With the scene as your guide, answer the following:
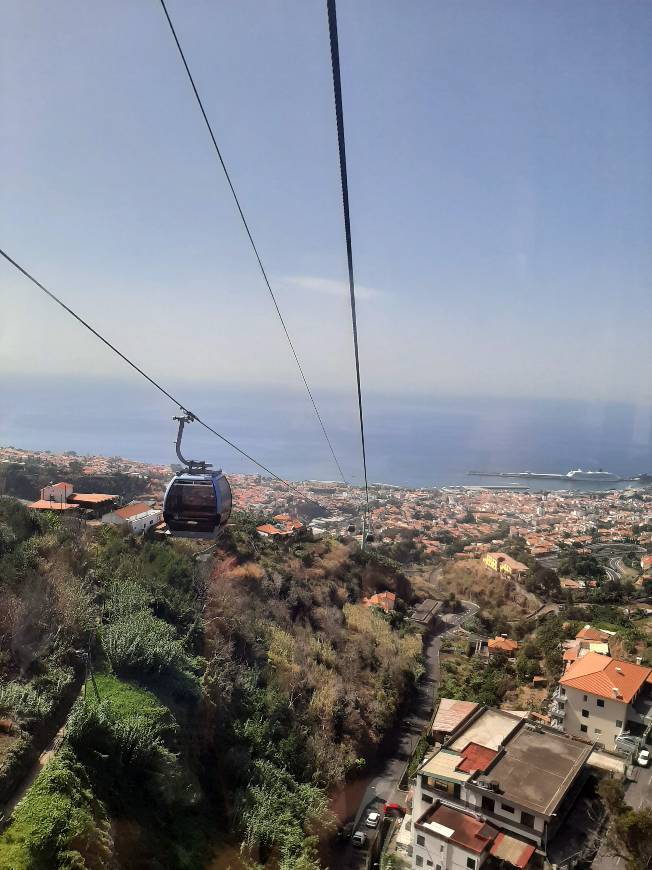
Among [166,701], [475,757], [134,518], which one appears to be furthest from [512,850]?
[134,518]

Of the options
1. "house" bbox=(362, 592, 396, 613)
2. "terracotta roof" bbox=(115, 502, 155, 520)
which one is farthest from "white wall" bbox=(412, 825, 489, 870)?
"house" bbox=(362, 592, 396, 613)

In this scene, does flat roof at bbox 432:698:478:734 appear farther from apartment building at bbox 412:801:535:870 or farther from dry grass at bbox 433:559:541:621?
dry grass at bbox 433:559:541:621

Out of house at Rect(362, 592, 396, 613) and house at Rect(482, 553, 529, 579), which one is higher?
house at Rect(362, 592, 396, 613)

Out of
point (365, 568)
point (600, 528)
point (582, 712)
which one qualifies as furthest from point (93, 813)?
point (600, 528)

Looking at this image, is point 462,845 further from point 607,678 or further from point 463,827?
point 607,678

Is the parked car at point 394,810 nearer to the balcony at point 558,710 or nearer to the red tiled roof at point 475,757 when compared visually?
the red tiled roof at point 475,757

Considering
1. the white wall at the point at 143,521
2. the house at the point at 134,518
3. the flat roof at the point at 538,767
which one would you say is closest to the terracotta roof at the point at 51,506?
the house at the point at 134,518

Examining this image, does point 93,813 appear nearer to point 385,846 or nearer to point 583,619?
point 385,846
